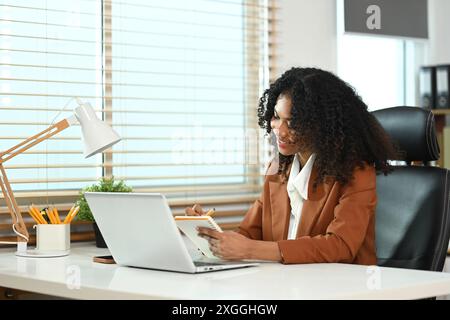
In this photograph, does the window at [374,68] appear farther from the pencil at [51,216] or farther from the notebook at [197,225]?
the notebook at [197,225]

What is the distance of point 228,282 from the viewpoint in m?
1.71

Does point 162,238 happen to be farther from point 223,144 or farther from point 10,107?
point 223,144

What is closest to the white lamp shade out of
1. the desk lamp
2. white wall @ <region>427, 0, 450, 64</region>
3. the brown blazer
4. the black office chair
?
the desk lamp

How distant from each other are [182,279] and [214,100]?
151 centimetres

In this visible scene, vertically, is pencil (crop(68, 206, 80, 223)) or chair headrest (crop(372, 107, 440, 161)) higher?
chair headrest (crop(372, 107, 440, 161))

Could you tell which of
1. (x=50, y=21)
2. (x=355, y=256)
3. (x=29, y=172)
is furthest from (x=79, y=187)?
Result: (x=355, y=256)

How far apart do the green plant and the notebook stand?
0.67 metres

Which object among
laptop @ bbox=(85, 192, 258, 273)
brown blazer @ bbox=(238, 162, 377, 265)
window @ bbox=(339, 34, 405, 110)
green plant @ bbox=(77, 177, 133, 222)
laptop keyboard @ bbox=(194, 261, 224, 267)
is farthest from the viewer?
window @ bbox=(339, 34, 405, 110)

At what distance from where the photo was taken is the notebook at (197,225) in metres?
1.90

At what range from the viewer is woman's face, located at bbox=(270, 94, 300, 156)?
2.27m

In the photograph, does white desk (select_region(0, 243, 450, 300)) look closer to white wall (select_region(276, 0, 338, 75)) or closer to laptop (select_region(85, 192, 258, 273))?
laptop (select_region(85, 192, 258, 273))

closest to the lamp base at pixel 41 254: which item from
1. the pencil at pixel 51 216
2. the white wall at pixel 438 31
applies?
the pencil at pixel 51 216

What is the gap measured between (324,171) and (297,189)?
0.11 metres

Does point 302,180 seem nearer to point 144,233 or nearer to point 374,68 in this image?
point 144,233
